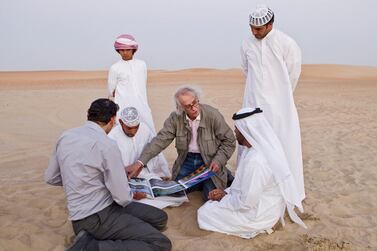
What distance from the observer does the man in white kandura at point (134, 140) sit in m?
4.85

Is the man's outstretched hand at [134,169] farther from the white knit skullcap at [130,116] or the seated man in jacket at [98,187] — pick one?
the seated man in jacket at [98,187]

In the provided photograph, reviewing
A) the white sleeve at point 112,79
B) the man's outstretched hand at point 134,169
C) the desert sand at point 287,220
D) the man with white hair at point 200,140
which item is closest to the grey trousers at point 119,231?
the desert sand at point 287,220

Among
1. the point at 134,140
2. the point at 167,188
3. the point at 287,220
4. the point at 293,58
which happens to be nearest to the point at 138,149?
the point at 134,140

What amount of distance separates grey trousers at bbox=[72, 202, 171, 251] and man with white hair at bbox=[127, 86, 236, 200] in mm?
1220

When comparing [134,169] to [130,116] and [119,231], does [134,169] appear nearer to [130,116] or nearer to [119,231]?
[130,116]

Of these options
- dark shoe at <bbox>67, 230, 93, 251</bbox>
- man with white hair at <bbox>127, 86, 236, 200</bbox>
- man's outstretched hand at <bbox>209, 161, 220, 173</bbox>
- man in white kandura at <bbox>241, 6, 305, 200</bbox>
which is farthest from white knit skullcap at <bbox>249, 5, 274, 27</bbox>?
dark shoe at <bbox>67, 230, 93, 251</bbox>

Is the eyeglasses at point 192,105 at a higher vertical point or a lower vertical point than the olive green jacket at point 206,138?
higher

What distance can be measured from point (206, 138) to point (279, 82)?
1.02 m

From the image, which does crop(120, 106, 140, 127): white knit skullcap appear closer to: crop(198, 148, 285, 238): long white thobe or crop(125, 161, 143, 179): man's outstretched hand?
crop(125, 161, 143, 179): man's outstretched hand

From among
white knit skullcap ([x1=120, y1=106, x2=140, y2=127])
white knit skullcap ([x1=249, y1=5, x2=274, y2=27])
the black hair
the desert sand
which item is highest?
white knit skullcap ([x1=249, y1=5, x2=274, y2=27])

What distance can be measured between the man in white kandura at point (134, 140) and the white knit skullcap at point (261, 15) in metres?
1.61

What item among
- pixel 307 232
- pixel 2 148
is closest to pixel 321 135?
pixel 307 232

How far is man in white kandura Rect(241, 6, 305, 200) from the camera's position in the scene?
4.77 meters

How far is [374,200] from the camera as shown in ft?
17.0
